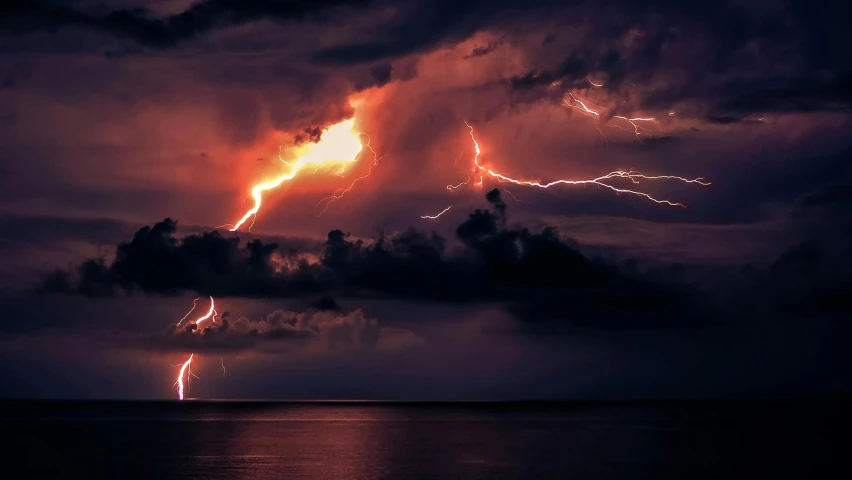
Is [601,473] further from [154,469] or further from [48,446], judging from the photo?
[48,446]

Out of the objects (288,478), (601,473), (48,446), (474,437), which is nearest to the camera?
(288,478)

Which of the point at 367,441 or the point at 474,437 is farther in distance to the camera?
the point at 474,437

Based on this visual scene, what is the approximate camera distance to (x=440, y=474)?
51.4m

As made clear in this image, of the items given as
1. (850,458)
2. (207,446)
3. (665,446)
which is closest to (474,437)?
(665,446)

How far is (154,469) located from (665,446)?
137 feet

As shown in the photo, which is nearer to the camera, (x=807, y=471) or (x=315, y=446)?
(x=807, y=471)

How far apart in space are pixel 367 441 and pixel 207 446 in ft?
48.1

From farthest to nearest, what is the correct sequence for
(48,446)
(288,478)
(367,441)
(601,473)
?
(367,441) < (48,446) < (601,473) < (288,478)

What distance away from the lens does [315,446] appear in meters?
74.2

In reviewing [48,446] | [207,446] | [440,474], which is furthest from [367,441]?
[440,474]

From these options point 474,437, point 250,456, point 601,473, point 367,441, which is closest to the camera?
point 601,473

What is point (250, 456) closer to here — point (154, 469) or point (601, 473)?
point (154, 469)

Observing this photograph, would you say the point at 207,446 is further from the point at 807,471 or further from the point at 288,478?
the point at 807,471

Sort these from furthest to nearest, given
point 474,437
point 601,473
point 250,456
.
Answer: point 474,437 → point 250,456 → point 601,473
